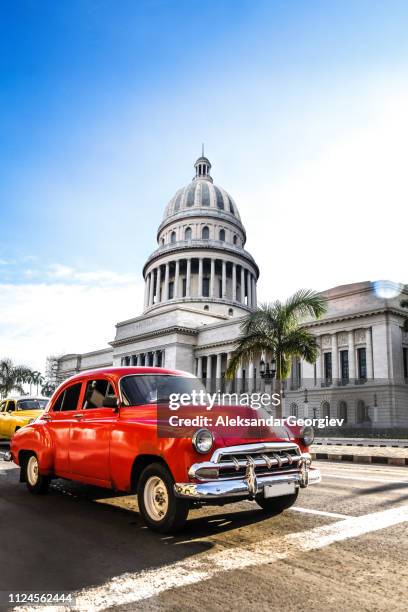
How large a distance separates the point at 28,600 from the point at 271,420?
3259 mm

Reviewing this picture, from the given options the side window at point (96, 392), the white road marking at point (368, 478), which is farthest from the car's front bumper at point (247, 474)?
the white road marking at point (368, 478)

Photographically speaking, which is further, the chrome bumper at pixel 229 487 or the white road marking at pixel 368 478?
the white road marking at pixel 368 478

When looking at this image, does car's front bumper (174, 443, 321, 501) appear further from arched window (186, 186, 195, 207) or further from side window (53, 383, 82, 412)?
arched window (186, 186, 195, 207)

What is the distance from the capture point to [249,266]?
8025 cm

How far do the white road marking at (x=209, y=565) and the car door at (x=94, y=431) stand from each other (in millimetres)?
2036

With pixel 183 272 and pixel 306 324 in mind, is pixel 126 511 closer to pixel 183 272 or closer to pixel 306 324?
pixel 306 324

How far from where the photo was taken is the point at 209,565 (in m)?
4.24

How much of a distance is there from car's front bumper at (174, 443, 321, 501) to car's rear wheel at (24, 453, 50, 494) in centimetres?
360

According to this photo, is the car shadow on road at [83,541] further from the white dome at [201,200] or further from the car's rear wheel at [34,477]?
the white dome at [201,200]

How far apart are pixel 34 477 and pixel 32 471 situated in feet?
0.41

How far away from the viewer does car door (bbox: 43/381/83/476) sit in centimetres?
705

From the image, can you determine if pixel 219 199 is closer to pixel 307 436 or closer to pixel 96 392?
pixel 96 392

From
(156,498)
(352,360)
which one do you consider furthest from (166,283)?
(156,498)

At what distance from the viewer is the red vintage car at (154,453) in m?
4.98
